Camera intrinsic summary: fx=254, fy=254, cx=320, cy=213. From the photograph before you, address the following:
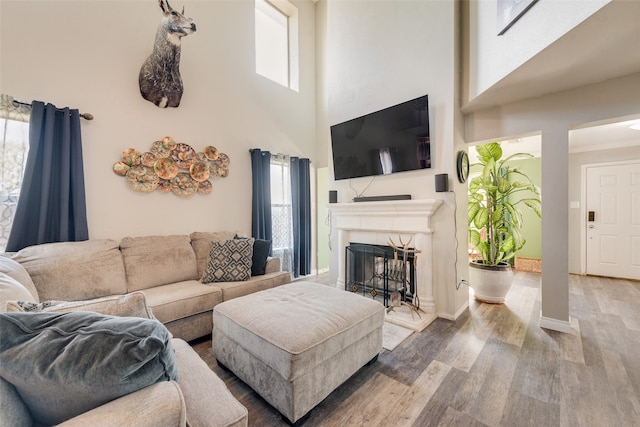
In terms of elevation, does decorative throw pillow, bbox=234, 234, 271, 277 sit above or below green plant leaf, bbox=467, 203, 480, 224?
below

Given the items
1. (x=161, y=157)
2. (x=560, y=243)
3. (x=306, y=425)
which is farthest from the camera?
(x=161, y=157)

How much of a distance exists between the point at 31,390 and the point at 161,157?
2798mm

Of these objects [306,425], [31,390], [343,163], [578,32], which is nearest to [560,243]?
[578,32]

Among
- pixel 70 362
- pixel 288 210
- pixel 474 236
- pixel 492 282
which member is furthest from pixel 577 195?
pixel 70 362

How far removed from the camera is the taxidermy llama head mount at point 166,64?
2564 millimetres

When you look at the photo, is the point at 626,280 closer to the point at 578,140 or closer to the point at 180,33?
the point at 578,140

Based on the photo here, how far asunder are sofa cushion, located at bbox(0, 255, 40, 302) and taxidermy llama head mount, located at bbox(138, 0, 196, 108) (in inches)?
79.0

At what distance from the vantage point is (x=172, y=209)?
312cm

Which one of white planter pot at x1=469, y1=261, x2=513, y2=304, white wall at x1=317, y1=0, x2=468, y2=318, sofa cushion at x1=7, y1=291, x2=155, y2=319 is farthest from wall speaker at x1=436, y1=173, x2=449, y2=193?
sofa cushion at x1=7, y1=291, x2=155, y2=319

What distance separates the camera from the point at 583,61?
198 cm

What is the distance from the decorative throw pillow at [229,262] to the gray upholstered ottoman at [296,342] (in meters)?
0.82

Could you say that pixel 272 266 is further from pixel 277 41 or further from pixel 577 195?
pixel 577 195

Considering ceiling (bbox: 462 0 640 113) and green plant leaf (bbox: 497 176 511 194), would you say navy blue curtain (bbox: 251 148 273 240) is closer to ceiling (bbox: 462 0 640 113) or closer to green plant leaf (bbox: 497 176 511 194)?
ceiling (bbox: 462 0 640 113)

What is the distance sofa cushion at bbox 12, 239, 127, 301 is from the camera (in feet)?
6.59
